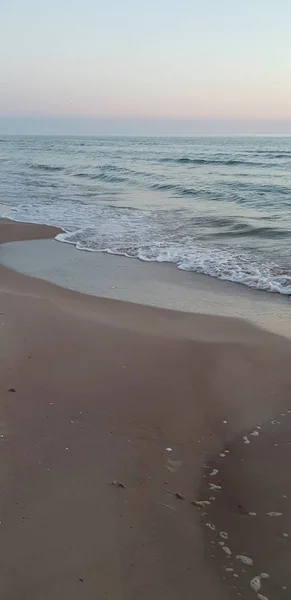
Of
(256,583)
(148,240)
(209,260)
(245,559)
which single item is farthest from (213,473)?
(148,240)

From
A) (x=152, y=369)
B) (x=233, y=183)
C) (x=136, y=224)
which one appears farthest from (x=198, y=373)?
(x=233, y=183)

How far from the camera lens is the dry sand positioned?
220cm

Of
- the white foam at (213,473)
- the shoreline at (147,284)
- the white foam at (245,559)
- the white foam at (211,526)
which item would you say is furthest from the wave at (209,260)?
the white foam at (245,559)

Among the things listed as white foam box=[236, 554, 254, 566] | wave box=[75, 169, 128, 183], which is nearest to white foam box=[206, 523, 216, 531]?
white foam box=[236, 554, 254, 566]

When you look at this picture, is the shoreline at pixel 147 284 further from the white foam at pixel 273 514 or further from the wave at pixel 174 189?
the wave at pixel 174 189

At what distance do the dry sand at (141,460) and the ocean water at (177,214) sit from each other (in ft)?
9.01

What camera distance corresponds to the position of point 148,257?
8172mm

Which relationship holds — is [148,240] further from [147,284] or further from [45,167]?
[45,167]

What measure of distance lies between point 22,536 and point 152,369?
6.47 ft

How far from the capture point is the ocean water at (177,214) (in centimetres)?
797

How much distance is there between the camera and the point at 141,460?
2.95 meters

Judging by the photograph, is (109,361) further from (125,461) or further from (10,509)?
(10,509)

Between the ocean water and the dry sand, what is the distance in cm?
275

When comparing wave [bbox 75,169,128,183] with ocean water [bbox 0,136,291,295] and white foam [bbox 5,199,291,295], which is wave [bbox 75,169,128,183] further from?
white foam [bbox 5,199,291,295]
